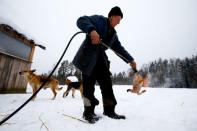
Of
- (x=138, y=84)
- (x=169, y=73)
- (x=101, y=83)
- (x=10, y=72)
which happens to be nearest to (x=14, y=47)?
(x=10, y=72)

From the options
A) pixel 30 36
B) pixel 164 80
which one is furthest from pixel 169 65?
pixel 30 36

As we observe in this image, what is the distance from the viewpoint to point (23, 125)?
59.8 inches

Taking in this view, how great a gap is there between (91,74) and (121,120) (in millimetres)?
995

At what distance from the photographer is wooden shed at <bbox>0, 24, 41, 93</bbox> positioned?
4.89 m

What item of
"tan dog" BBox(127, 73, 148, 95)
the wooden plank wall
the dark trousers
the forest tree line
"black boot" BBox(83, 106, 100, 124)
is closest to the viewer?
"black boot" BBox(83, 106, 100, 124)

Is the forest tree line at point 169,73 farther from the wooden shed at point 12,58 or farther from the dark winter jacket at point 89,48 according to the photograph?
the dark winter jacket at point 89,48

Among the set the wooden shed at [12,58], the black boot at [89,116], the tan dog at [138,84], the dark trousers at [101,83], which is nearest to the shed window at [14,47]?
the wooden shed at [12,58]

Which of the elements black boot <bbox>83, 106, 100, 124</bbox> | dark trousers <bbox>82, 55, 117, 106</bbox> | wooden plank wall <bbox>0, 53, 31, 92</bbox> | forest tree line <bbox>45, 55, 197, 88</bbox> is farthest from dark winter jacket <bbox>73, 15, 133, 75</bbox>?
forest tree line <bbox>45, 55, 197, 88</bbox>

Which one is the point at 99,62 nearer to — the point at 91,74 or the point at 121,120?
the point at 91,74

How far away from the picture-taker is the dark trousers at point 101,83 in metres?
1.99

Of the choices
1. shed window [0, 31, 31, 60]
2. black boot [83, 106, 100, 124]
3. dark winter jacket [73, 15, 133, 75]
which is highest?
shed window [0, 31, 31, 60]

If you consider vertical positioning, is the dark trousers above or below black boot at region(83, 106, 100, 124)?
above

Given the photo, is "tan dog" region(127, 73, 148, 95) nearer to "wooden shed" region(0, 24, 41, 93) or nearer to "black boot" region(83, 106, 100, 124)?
"black boot" region(83, 106, 100, 124)

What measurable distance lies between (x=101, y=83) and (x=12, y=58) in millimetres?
5578
